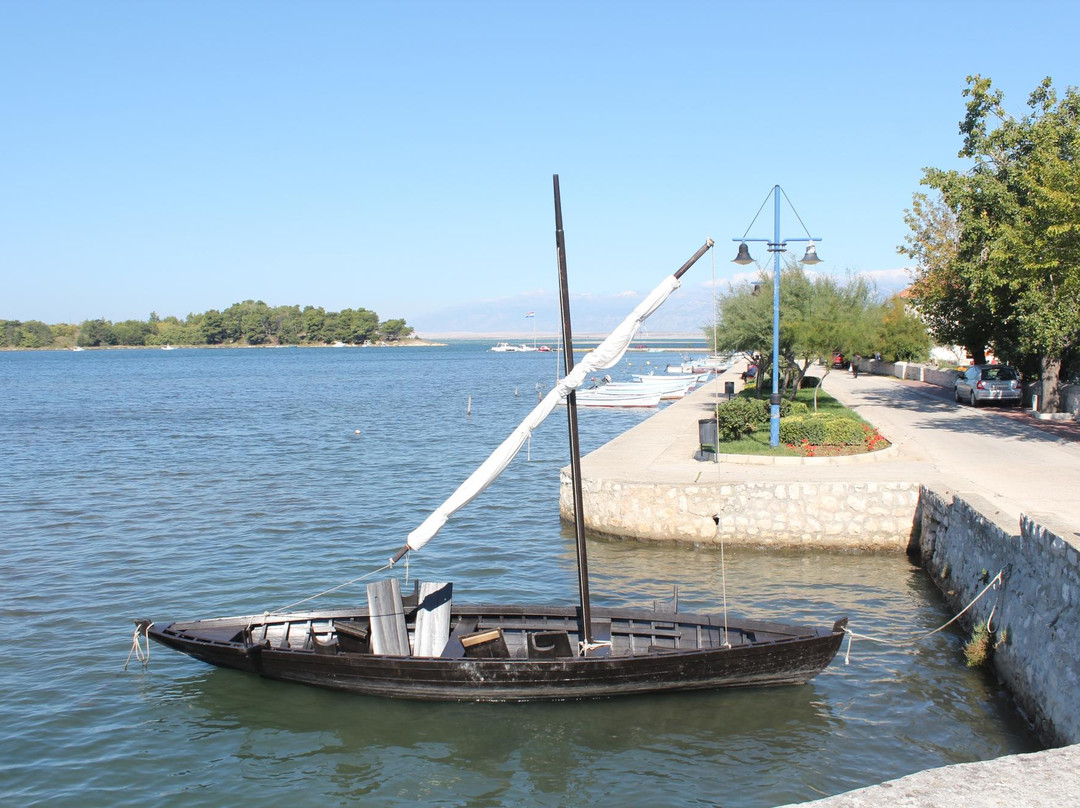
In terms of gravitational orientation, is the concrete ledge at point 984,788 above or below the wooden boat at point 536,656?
above

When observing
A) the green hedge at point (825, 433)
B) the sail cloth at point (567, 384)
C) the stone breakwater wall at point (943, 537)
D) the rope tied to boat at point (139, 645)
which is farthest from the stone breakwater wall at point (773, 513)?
the rope tied to boat at point (139, 645)

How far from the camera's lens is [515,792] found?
1040cm

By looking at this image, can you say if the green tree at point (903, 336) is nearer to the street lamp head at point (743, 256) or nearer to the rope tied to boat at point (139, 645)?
the street lamp head at point (743, 256)

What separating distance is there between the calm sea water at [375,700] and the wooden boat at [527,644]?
0.40 metres

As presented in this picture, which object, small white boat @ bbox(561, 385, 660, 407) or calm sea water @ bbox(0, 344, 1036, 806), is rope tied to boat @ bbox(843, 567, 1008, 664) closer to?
calm sea water @ bbox(0, 344, 1036, 806)

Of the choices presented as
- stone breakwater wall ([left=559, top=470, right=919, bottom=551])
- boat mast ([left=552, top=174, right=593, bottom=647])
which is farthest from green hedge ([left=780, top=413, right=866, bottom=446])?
boat mast ([left=552, top=174, right=593, bottom=647])

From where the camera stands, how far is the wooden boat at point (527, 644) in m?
11.9

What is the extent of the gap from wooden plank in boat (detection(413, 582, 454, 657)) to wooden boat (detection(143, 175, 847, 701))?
1 centimetres

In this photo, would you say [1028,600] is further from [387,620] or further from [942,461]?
[942,461]

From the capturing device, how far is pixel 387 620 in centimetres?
1277

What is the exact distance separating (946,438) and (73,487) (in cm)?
2706

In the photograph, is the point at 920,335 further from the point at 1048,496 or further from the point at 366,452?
the point at 1048,496

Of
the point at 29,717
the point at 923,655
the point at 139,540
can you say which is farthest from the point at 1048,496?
the point at 139,540

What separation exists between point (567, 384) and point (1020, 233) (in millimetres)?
18740
